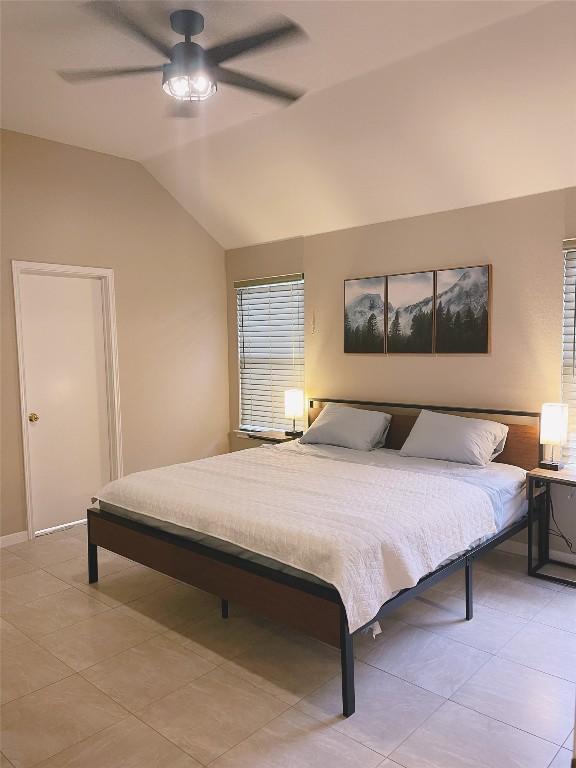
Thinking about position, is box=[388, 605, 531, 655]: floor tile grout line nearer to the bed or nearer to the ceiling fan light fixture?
the bed

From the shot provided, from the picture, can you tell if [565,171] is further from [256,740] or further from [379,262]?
[256,740]

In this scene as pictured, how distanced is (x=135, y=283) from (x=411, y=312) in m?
2.33

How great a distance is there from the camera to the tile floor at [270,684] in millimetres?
2059

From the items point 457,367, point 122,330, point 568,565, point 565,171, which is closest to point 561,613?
point 568,565

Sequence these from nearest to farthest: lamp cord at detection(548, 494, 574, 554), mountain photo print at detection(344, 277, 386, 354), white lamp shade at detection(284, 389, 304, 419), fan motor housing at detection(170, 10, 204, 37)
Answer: fan motor housing at detection(170, 10, 204, 37), lamp cord at detection(548, 494, 574, 554), mountain photo print at detection(344, 277, 386, 354), white lamp shade at detection(284, 389, 304, 419)

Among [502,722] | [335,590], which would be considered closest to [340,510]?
[335,590]

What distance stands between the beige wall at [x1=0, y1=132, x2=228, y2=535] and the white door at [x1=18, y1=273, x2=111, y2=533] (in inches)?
5.9

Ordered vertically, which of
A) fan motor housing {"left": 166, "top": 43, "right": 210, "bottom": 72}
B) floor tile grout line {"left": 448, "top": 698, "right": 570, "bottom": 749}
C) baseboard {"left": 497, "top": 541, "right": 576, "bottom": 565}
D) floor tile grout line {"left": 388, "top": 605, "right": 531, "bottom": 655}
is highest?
fan motor housing {"left": 166, "top": 43, "right": 210, "bottom": 72}

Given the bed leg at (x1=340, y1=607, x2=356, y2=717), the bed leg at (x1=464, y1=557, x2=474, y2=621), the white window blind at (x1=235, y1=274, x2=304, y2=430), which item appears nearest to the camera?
the bed leg at (x1=340, y1=607, x2=356, y2=717)

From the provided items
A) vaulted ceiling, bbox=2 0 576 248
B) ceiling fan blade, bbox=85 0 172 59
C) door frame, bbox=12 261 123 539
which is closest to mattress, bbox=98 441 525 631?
door frame, bbox=12 261 123 539

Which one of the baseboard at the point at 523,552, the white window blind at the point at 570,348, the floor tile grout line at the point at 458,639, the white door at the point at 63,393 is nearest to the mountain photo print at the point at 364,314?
the white window blind at the point at 570,348

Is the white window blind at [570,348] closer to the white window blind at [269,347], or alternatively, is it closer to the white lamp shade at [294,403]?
the white lamp shade at [294,403]

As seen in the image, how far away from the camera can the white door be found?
429 centimetres

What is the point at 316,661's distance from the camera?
261cm
